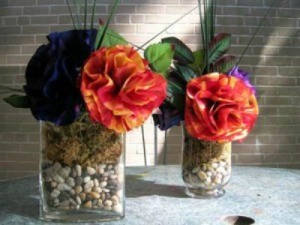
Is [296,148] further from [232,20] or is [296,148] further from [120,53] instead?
[120,53]

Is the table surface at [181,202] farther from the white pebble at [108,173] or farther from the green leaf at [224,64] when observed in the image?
the green leaf at [224,64]

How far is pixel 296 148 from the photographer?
2.29m

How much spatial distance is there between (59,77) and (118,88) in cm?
10

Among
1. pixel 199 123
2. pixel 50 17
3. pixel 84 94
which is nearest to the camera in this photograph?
pixel 84 94

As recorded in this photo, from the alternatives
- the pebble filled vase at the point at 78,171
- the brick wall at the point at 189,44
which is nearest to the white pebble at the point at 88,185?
the pebble filled vase at the point at 78,171

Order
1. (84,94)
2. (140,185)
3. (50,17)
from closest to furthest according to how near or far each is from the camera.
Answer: (84,94) → (140,185) → (50,17)

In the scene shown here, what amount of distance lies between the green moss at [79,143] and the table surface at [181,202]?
0.40 feet

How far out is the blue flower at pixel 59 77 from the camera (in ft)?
2.20

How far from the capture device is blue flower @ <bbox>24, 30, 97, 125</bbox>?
2.20ft

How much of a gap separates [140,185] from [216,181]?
221 millimetres

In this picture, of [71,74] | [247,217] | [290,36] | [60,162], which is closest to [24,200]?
[60,162]

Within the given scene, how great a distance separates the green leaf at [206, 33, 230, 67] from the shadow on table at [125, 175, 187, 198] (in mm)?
306

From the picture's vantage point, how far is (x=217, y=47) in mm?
895

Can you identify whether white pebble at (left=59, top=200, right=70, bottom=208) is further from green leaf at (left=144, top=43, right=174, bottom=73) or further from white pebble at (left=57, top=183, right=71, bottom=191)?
green leaf at (left=144, top=43, right=174, bottom=73)
